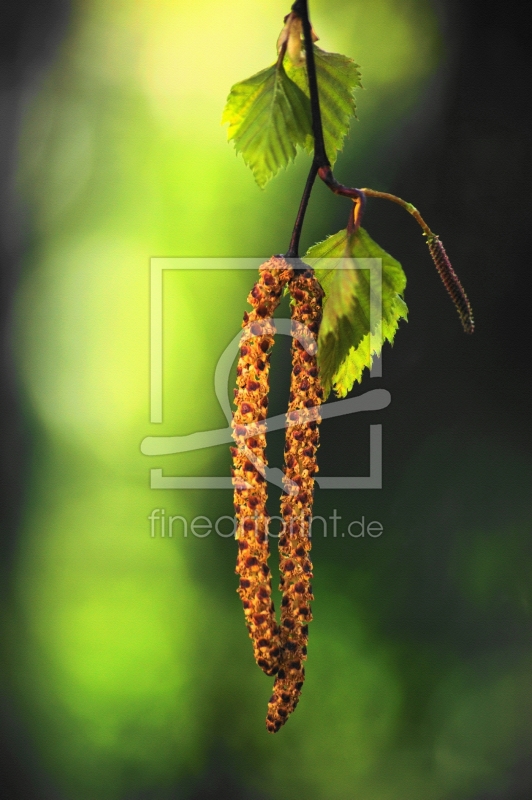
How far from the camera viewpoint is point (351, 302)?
34 centimetres

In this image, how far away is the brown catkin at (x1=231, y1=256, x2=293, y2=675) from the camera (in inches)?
15.9

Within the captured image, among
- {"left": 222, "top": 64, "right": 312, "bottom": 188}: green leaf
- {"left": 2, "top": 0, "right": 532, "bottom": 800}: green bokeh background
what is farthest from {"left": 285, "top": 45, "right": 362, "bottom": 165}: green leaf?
{"left": 2, "top": 0, "right": 532, "bottom": 800}: green bokeh background

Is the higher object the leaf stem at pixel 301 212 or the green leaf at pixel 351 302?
the leaf stem at pixel 301 212

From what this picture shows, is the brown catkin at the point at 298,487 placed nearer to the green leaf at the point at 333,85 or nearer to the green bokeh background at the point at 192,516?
the green leaf at the point at 333,85

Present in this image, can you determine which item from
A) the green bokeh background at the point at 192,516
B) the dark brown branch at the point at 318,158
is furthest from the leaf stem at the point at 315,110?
the green bokeh background at the point at 192,516

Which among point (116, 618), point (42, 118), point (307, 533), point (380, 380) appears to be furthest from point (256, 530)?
point (42, 118)

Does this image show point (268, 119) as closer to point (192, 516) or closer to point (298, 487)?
point (298, 487)

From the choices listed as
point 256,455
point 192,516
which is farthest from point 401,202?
point 192,516

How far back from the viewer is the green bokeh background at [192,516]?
120 cm

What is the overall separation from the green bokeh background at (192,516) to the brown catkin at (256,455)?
790 millimetres

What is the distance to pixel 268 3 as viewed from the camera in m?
1.20

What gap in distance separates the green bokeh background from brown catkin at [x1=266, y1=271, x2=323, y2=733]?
0.77 meters

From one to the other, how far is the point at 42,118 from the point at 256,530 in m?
1.08

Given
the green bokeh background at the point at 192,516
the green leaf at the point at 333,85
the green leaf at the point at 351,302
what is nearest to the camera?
the green leaf at the point at 351,302
